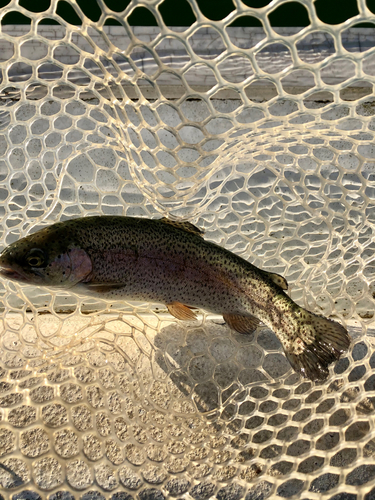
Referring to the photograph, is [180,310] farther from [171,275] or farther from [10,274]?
[10,274]

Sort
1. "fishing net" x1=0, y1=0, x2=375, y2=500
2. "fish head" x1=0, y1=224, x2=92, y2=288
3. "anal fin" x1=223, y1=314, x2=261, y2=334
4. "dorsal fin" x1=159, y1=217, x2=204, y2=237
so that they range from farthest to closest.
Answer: "anal fin" x1=223, y1=314, x2=261, y2=334 < "dorsal fin" x1=159, y1=217, x2=204, y2=237 < "fishing net" x1=0, y1=0, x2=375, y2=500 < "fish head" x1=0, y1=224, x2=92, y2=288

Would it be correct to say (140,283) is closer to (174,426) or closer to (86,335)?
(86,335)

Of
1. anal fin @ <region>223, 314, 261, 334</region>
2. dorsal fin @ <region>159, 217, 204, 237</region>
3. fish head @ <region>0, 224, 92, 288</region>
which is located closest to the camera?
fish head @ <region>0, 224, 92, 288</region>

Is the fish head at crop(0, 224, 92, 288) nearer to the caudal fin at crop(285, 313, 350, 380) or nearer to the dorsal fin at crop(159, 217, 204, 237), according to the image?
the dorsal fin at crop(159, 217, 204, 237)

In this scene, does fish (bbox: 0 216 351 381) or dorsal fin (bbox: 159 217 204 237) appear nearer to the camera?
fish (bbox: 0 216 351 381)

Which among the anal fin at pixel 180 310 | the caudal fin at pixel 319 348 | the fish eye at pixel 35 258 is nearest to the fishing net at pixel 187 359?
the caudal fin at pixel 319 348

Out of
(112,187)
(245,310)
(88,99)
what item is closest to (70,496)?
(245,310)

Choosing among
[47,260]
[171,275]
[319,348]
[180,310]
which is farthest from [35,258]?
[319,348]

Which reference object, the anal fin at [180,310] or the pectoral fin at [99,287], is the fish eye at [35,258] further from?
the anal fin at [180,310]

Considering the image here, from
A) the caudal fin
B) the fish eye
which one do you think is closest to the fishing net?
the caudal fin
